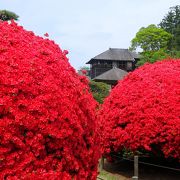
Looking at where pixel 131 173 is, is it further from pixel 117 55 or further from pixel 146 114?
pixel 117 55

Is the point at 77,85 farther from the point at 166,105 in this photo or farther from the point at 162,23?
the point at 162,23

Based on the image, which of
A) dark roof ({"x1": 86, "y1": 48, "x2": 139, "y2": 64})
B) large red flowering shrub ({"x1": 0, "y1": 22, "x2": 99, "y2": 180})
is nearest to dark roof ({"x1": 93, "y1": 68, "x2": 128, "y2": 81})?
dark roof ({"x1": 86, "y1": 48, "x2": 139, "y2": 64})

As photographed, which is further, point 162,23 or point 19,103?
point 162,23

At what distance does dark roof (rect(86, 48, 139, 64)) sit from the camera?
54281mm

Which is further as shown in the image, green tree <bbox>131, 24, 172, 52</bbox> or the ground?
green tree <bbox>131, 24, 172, 52</bbox>

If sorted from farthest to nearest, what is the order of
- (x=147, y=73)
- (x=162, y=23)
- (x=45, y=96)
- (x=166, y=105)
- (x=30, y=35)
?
(x=162, y=23) → (x=147, y=73) → (x=166, y=105) → (x=30, y=35) → (x=45, y=96)

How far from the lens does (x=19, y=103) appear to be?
5.06 metres

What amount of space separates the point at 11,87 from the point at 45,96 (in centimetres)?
49

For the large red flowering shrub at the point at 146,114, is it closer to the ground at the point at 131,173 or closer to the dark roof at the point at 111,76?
the ground at the point at 131,173

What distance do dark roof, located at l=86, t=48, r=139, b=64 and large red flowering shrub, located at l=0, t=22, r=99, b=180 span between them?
156ft

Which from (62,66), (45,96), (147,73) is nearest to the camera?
(45,96)

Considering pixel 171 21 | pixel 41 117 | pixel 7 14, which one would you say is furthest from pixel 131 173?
pixel 171 21

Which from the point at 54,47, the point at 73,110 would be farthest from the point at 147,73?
the point at 73,110

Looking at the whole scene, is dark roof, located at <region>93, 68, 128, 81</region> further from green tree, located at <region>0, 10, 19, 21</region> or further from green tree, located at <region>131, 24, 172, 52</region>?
green tree, located at <region>0, 10, 19, 21</region>
